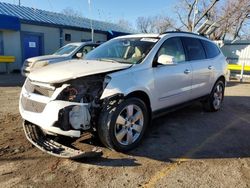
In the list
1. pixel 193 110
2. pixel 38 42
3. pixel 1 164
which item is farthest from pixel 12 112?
pixel 38 42

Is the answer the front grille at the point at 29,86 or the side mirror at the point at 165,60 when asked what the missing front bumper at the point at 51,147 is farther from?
the side mirror at the point at 165,60

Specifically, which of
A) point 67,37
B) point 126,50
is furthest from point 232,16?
point 126,50

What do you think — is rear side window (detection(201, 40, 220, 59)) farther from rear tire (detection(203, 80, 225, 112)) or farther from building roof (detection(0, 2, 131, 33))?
building roof (detection(0, 2, 131, 33))

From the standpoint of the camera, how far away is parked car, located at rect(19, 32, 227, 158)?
388 cm

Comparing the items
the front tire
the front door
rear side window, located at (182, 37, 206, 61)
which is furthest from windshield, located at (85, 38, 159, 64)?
the front door

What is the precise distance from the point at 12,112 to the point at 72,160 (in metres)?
3.31

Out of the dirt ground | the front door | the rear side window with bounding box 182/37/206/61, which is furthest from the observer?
the front door

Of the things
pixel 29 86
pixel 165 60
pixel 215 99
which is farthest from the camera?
pixel 215 99

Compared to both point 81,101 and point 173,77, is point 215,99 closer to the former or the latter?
point 173,77

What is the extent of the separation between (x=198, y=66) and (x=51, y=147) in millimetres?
3734

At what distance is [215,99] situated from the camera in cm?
729

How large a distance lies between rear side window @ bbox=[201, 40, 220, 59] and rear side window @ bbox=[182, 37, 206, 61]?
235 millimetres

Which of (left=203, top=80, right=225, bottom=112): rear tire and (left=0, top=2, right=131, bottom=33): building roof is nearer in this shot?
(left=203, top=80, right=225, bottom=112): rear tire

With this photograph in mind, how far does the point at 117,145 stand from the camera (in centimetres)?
423
